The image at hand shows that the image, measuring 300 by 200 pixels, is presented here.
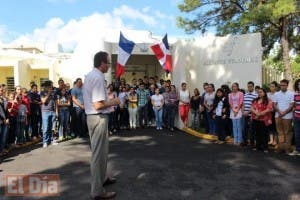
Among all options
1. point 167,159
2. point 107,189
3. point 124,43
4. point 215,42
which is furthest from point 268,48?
point 107,189

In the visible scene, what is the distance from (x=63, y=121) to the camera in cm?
1159

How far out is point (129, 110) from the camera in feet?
46.6

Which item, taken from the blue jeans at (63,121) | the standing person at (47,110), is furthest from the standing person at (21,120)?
the blue jeans at (63,121)

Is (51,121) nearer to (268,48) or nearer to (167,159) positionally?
(167,159)

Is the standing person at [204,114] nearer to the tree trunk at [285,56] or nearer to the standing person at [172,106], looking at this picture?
the standing person at [172,106]

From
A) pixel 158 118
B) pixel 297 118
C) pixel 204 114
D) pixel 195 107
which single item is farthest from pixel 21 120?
pixel 297 118

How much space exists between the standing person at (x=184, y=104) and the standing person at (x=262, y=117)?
14.3ft

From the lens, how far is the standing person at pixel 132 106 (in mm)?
14016

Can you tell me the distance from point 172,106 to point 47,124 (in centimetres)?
519

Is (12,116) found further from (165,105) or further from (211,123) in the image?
(211,123)

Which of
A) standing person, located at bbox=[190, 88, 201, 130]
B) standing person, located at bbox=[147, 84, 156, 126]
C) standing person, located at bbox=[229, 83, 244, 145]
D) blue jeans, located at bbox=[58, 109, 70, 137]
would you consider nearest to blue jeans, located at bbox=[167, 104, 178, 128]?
standing person, located at bbox=[190, 88, 201, 130]

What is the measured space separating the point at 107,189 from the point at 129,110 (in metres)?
8.31

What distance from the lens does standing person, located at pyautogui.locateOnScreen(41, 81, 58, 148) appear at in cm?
1024

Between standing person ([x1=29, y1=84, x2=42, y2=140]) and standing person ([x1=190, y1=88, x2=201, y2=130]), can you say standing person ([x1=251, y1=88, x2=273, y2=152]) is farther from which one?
standing person ([x1=29, y1=84, x2=42, y2=140])
